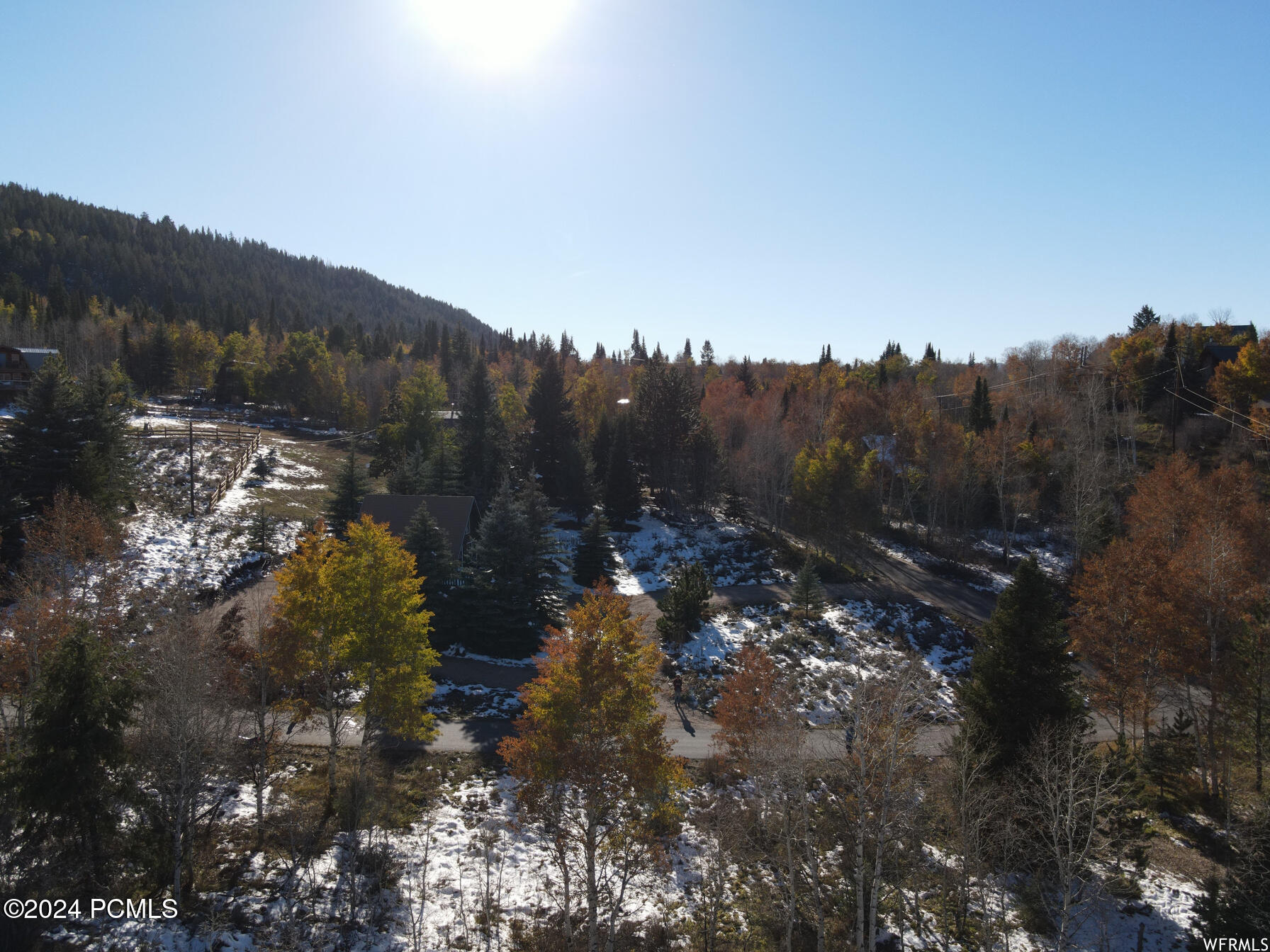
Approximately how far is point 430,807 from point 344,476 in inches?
851

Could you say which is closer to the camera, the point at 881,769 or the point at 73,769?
the point at 73,769

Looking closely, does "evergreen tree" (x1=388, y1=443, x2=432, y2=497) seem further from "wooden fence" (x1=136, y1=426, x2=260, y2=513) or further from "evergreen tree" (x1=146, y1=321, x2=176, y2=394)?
"evergreen tree" (x1=146, y1=321, x2=176, y2=394)

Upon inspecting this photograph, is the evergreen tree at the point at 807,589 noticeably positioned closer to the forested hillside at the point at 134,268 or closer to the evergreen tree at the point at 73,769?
the evergreen tree at the point at 73,769

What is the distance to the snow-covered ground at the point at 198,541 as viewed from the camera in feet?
101

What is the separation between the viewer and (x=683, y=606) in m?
33.0

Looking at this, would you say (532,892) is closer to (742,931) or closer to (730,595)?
(742,931)

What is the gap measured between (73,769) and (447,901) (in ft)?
29.7

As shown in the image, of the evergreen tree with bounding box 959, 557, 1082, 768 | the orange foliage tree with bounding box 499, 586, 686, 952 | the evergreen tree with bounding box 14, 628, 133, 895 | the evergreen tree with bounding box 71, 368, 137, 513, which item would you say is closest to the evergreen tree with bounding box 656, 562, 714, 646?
the evergreen tree with bounding box 959, 557, 1082, 768

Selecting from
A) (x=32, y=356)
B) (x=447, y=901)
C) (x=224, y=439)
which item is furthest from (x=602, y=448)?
(x=32, y=356)

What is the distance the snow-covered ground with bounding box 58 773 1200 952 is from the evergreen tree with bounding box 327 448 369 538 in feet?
59.3

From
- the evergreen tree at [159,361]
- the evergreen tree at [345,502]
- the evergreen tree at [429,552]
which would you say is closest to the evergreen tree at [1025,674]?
the evergreen tree at [429,552]

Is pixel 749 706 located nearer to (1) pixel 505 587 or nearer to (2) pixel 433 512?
(1) pixel 505 587

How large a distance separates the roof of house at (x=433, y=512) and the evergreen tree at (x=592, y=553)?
24.2ft

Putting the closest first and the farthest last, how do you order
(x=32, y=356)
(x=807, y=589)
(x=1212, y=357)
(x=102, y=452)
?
(x=102, y=452) → (x=807, y=589) → (x=1212, y=357) → (x=32, y=356)
